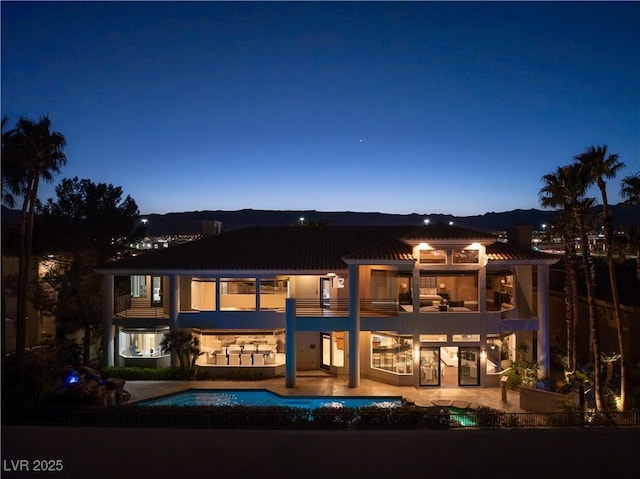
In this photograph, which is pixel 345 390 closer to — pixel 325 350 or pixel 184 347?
pixel 325 350

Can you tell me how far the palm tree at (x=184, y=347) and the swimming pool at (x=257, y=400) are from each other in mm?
1780

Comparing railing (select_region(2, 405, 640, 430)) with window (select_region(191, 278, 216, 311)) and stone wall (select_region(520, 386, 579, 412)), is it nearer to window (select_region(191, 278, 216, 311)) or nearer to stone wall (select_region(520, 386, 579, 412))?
stone wall (select_region(520, 386, 579, 412))

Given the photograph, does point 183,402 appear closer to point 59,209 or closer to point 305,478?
point 305,478

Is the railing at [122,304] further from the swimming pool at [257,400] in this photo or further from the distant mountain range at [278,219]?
the distant mountain range at [278,219]

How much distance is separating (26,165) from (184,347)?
31.3ft

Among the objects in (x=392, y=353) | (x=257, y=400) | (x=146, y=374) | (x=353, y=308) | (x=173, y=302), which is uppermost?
(x=173, y=302)

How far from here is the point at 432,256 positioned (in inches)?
835

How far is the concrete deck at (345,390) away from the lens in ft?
63.4

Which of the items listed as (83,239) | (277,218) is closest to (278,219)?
(277,218)

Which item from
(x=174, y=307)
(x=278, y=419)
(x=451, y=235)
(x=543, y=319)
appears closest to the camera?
(x=278, y=419)

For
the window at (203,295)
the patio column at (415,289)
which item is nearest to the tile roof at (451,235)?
the patio column at (415,289)

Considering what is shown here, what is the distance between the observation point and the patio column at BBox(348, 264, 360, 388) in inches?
830

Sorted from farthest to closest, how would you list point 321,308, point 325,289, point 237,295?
1. point 237,295
2. point 325,289
3. point 321,308

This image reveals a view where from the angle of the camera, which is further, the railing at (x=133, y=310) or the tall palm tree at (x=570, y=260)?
the railing at (x=133, y=310)
